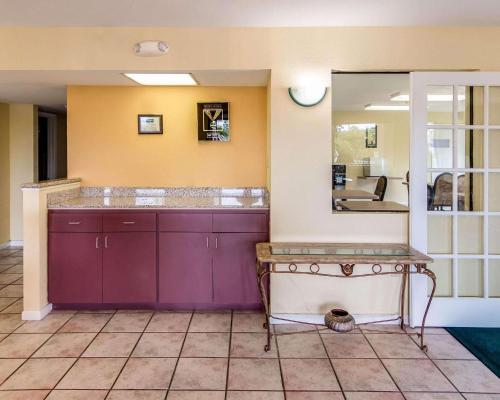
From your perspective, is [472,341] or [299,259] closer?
[299,259]

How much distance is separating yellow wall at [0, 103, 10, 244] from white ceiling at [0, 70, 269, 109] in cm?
Result: 130

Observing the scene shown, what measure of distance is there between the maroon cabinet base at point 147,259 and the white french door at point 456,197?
137 centimetres

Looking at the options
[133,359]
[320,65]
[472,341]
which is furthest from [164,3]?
[472,341]

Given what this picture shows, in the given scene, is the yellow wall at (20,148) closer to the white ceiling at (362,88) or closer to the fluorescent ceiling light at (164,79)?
the fluorescent ceiling light at (164,79)

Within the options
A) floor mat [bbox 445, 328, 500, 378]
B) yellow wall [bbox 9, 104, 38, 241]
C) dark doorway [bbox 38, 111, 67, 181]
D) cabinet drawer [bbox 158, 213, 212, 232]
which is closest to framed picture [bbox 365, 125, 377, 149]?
floor mat [bbox 445, 328, 500, 378]

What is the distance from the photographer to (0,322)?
3.02 metres

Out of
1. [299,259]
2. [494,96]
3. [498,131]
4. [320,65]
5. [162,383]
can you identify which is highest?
[320,65]

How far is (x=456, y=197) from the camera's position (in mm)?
2957

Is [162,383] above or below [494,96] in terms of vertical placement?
below

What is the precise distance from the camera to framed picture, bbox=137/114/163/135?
3.79 metres

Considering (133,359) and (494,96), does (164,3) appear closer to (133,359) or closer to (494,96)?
(133,359)

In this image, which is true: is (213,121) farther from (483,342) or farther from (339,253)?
(483,342)

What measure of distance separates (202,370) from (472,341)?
1868 millimetres

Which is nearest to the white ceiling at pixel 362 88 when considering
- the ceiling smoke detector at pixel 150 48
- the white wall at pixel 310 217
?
the white wall at pixel 310 217
